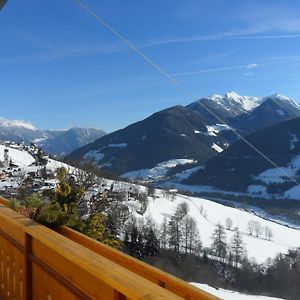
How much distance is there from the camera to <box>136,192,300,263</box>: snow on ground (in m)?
90.3

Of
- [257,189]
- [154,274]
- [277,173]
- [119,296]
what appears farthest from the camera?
[277,173]

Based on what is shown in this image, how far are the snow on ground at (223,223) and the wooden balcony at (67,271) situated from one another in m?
82.2

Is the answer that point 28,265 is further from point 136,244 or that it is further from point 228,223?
point 228,223

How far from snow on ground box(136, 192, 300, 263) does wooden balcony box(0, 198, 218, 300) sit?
270 feet

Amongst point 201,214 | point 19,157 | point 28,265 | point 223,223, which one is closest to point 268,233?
point 223,223

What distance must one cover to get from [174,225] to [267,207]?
7583cm

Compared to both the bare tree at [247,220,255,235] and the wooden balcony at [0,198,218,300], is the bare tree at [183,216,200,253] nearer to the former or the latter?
the bare tree at [247,220,255,235]

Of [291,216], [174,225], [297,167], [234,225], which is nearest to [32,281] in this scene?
[174,225]

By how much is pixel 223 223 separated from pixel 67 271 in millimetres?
109724

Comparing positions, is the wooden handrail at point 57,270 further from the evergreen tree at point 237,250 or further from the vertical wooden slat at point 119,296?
the evergreen tree at point 237,250

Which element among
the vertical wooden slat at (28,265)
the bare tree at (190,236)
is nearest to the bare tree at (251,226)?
the bare tree at (190,236)

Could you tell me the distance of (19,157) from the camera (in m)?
123

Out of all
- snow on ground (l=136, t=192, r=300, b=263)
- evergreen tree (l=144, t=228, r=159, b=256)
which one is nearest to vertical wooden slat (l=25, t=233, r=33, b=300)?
evergreen tree (l=144, t=228, r=159, b=256)

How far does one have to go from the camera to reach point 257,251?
294 ft
